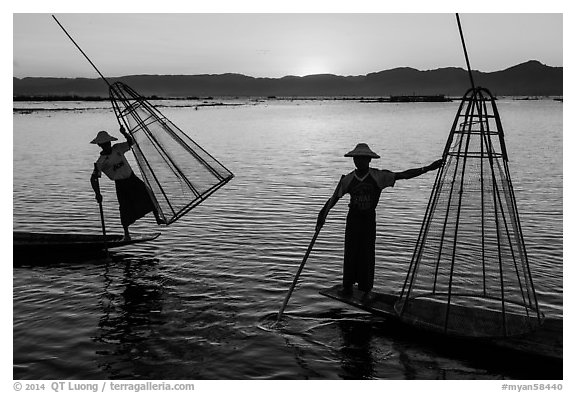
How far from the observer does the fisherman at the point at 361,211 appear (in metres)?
6.84

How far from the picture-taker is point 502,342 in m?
5.82

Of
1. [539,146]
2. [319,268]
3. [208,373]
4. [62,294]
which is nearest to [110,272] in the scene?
[62,294]

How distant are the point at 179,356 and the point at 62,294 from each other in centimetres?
280

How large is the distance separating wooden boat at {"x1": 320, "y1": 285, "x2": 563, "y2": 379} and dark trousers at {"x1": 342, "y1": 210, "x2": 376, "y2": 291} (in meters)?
0.27

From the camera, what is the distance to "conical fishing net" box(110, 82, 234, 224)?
9438 millimetres

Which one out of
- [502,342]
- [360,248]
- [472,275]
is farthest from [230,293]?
[502,342]

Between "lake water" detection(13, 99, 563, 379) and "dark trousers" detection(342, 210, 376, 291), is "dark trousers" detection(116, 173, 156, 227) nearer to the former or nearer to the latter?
"lake water" detection(13, 99, 563, 379)

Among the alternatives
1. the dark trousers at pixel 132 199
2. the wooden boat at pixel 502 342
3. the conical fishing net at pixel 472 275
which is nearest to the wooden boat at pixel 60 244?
the dark trousers at pixel 132 199

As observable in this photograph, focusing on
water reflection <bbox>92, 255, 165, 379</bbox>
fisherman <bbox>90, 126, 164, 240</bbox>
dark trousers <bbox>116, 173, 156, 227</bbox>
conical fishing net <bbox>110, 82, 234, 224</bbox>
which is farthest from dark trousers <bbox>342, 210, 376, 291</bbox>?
dark trousers <bbox>116, 173, 156, 227</bbox>

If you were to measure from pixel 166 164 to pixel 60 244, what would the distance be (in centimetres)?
217

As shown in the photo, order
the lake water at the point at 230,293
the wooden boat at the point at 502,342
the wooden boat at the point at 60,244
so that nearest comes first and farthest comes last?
the wooden boat at the point at 502,342, the lake water at the point at 230,293, the wooden boat at the point at 60,244

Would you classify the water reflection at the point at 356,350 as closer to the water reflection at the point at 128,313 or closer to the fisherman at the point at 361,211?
the fisherman at the point at 361,211

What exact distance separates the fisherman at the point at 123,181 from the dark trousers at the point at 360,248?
3.72m

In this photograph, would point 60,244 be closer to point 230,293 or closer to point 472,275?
point 230,293
